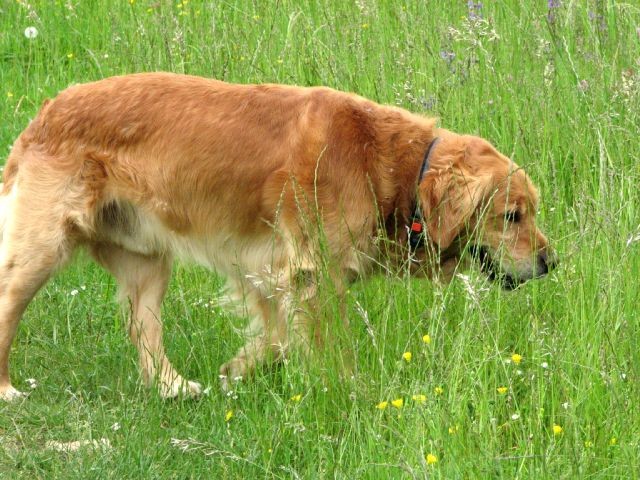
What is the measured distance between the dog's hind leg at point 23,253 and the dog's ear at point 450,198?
4.72 ft

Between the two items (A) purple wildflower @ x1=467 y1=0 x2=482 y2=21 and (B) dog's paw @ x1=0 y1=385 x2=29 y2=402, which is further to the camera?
(A) purple wildflower @ x1=467 y1=0 x2=482 y2=21

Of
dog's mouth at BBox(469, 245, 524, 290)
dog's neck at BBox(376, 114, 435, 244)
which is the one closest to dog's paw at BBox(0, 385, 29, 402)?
dog's neck at BBox(376, 114, 435, 244)

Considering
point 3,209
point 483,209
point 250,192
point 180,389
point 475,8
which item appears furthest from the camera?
point 475,8

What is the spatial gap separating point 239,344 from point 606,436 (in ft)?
5.89

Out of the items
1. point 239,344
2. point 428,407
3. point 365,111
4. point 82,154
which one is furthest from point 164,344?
point 428,407

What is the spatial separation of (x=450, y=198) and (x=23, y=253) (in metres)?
1.72

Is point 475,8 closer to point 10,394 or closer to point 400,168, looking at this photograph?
point 400,168

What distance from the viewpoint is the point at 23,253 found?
4438mm

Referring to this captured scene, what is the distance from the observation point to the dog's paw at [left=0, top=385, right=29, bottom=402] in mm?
4219

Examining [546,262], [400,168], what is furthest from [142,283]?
[546,262]

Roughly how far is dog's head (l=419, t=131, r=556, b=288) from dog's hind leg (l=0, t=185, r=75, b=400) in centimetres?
147

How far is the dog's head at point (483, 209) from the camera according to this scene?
4.20 m

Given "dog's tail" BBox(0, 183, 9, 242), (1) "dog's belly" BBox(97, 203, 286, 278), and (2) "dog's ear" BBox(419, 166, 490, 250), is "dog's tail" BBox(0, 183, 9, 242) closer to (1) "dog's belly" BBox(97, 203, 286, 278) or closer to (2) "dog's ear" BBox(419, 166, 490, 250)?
(1) "dog's belly" BBox(97, 203, 286, 278)

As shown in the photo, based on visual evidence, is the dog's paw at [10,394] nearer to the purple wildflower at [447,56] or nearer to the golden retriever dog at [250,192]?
the golden retriever dog at [250,192]
